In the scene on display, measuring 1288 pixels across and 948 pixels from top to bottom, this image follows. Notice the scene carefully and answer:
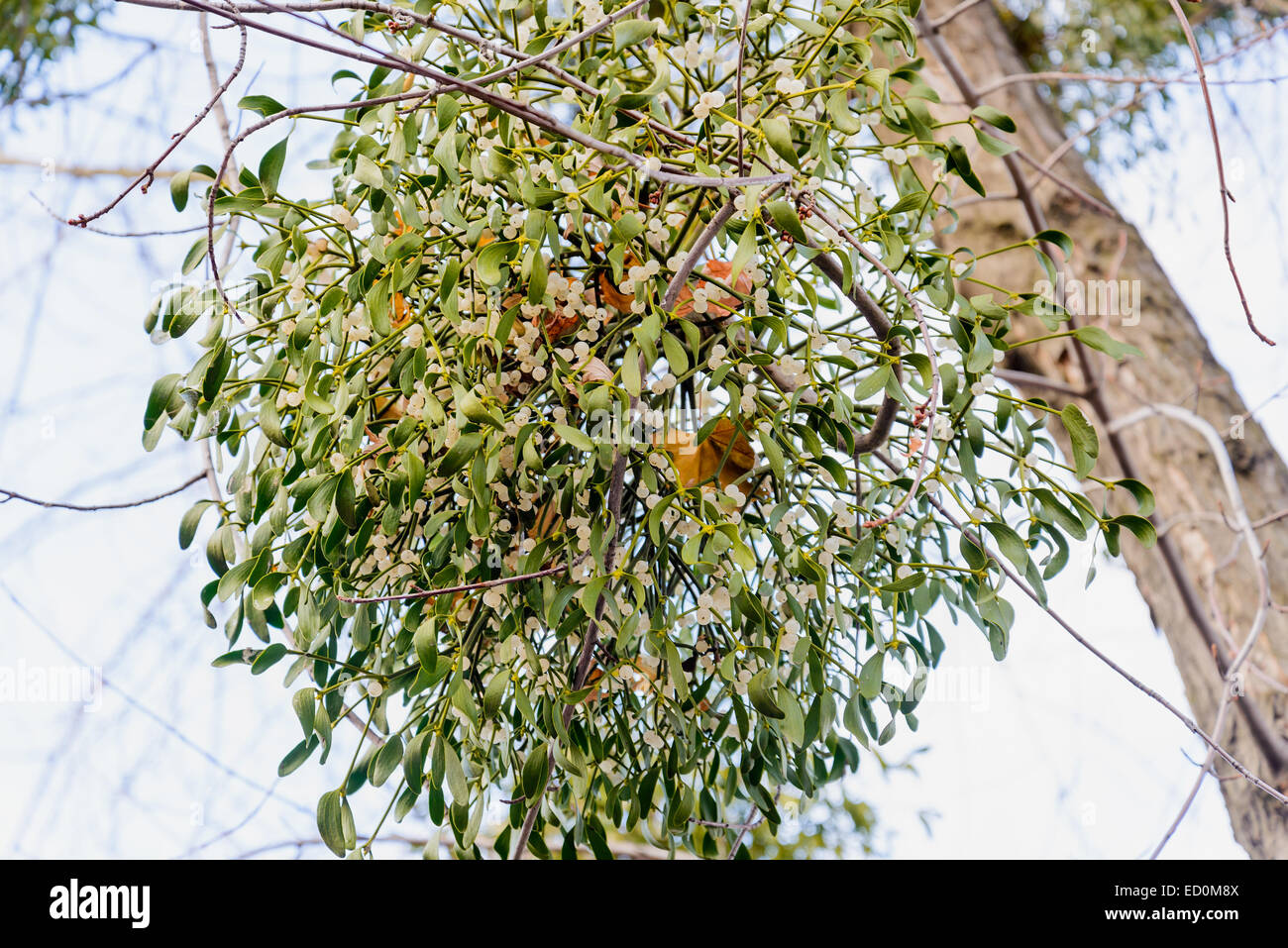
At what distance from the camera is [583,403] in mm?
444

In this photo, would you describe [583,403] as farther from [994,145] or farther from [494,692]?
[994,145]

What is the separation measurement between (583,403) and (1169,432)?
1.09m

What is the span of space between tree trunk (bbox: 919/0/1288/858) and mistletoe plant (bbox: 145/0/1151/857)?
0.63 m

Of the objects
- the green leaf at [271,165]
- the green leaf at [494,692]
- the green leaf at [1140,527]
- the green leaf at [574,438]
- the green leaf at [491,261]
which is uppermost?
the green leaf at [271,165]

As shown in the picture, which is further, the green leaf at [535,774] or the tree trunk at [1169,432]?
the tree trunk at [1169,432]

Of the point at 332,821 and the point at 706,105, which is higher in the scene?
the point at 706,105

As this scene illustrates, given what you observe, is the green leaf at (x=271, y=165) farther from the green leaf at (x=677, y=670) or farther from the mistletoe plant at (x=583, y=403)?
the green leaf at (x=677, y=670)

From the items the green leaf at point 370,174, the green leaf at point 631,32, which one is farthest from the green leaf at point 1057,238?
the green leaf at point 370,174

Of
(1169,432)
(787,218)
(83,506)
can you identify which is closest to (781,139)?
(787,218)

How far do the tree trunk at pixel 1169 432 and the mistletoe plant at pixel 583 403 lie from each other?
0.63 m

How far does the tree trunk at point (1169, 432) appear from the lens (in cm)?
112

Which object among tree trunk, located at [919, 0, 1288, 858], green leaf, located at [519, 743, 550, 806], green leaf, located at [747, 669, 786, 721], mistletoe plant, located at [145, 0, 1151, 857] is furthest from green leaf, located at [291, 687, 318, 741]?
tree trunk, located at [919, 0, 1288, 858]
